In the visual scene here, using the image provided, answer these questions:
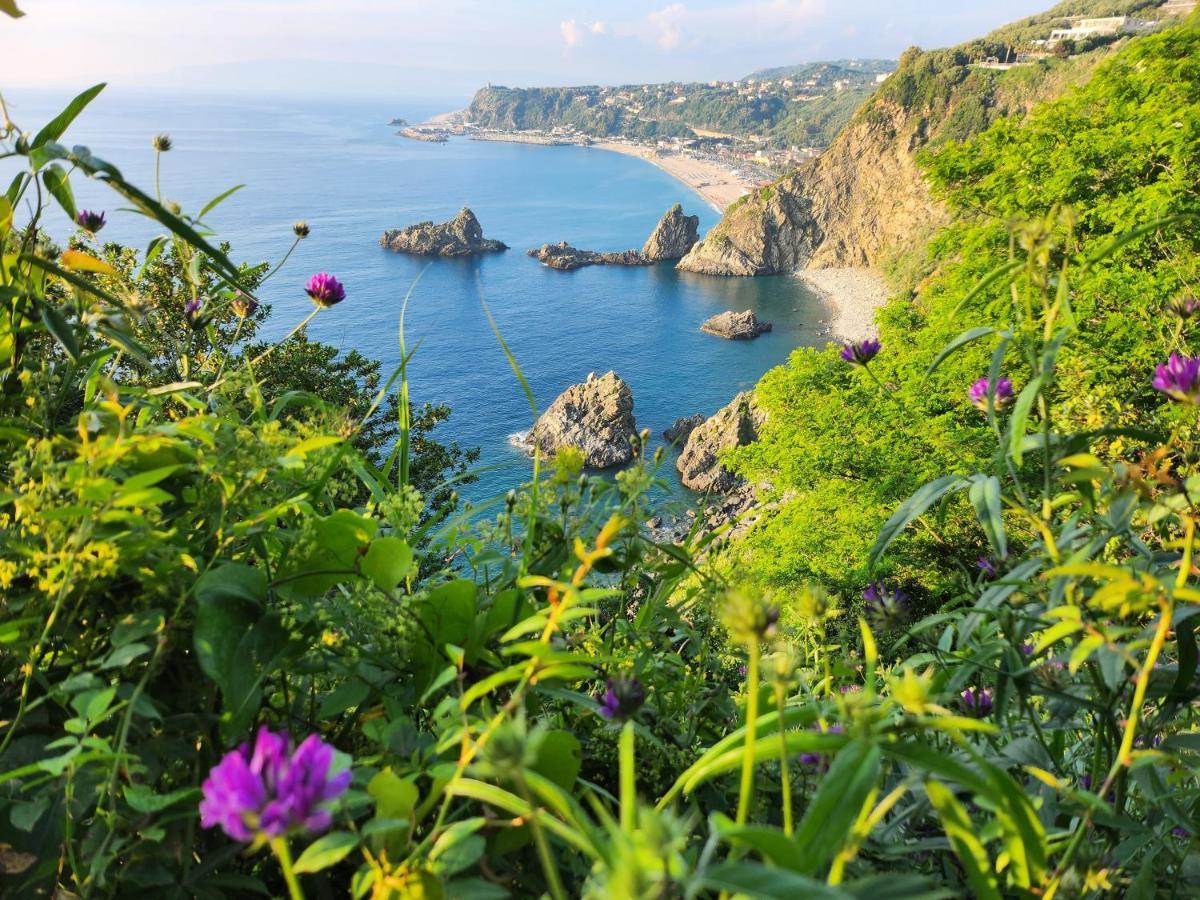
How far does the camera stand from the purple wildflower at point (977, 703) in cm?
92

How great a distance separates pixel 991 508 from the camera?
A: 842 millimetres

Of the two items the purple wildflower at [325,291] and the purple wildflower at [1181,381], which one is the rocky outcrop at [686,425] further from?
the purple wildflower at [1181,381]

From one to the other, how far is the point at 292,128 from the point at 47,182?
457 ft

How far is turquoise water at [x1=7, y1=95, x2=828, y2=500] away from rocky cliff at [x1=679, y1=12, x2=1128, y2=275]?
3635 millimetres

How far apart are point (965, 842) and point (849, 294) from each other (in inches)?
2283

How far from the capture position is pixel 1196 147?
10758 mm

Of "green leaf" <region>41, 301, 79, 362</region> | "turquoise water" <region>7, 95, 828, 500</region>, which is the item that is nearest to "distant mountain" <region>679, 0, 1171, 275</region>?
"turquoise water" <region>7, 95, 828, 500</region>

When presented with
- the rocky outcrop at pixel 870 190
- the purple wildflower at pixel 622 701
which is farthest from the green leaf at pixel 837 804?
the rocky outcrop at pixel 870 190

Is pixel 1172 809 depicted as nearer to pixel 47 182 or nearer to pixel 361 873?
pixel 361 873

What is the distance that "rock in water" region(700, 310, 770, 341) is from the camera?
45.1m

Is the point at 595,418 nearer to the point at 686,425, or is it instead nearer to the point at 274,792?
the point at 686,425

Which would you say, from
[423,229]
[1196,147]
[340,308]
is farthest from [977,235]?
[423,229]

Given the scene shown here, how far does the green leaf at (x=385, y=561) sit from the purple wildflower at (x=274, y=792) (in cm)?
28

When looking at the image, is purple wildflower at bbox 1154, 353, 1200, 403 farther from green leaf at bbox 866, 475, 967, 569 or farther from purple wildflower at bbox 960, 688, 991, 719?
purple wildflower at bbox 960, 688, 991, 719
